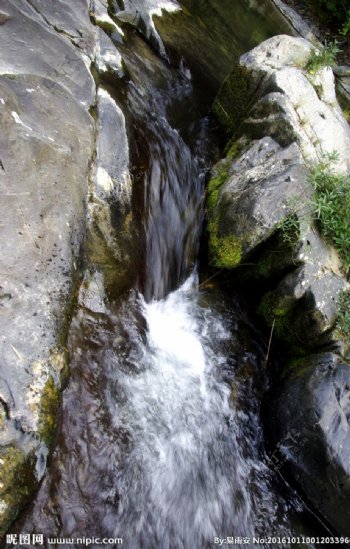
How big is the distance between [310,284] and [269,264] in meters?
0.61

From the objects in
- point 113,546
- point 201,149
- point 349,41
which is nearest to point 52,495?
point 113,546

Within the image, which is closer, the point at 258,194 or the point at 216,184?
the point at 258,194

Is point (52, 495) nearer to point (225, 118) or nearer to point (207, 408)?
point (207, 408)

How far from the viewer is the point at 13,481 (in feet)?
9.13

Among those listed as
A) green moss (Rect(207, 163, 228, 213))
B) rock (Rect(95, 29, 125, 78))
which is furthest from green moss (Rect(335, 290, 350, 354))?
rock (Rect(95, 29, 125, 78))

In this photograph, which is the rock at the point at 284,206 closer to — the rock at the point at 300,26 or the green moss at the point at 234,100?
the green moss at the point at 234,100

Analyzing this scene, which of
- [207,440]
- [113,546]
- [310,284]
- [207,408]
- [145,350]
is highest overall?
[310,284]

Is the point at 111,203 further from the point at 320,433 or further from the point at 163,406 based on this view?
the point at 320,433

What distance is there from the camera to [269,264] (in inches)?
213

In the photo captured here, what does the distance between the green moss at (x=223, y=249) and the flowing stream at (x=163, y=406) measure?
0.37 metres

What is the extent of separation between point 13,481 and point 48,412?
509 mm

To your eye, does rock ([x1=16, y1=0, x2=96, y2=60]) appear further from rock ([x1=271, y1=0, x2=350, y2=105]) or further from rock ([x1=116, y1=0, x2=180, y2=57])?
rock ([x1=271, y1=0, x2=350, y2=105])

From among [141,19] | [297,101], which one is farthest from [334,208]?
[141,19]

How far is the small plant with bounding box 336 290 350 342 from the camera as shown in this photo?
5.00 m
